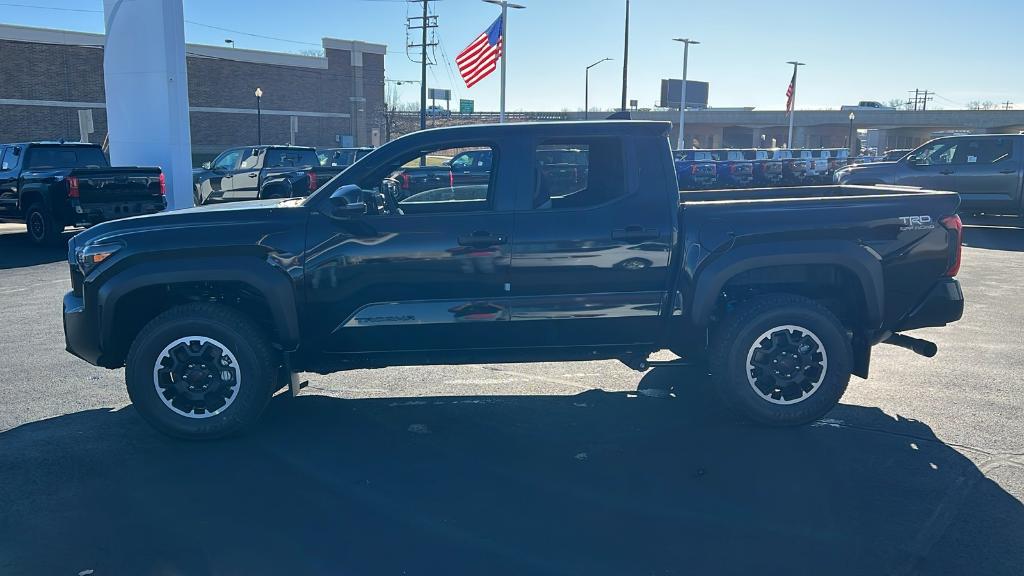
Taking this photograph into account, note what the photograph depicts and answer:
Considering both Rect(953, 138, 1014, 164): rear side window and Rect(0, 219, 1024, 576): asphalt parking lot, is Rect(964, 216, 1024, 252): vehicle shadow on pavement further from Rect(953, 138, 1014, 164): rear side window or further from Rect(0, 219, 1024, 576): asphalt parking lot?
Rect(0, 219, 1024, 576): asphalt parking lot

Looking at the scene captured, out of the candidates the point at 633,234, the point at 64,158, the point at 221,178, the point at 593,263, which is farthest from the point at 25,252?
the point at 633,234

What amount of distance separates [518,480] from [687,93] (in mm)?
92080

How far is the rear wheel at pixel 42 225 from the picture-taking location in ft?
49.4

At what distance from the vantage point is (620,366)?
7.22 meters

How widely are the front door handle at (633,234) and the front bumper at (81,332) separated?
342cm

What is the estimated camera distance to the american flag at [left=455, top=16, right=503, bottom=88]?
86.2ft

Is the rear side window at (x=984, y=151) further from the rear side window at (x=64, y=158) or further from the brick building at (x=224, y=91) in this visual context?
the brick building at (x=224, y=91)

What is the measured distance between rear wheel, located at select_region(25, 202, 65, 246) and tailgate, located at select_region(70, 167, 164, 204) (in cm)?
89

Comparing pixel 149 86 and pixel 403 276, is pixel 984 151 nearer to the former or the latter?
pixel 403 276

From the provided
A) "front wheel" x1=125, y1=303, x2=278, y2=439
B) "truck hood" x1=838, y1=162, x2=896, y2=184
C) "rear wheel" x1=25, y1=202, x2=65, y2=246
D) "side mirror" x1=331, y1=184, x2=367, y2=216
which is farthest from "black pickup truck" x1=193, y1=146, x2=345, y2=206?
"side mirror" x1=331, y1=184, x2=367, y2=216

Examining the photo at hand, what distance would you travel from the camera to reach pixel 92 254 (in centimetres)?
523

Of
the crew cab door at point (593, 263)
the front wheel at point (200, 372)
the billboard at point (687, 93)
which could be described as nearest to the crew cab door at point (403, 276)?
the crew cab door at point (593, 263)

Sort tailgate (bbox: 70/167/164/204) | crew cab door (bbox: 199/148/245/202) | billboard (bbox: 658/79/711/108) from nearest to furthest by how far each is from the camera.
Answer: tailgate (bbox: 70/167/164/204)
crew cab door (bbox: 199/148/245/202)
billboard (bbox: 658/79/711/108)

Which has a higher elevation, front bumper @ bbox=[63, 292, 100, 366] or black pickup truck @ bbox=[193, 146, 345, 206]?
black pickup truck @ bbox=[193, 146, 345, 206]
